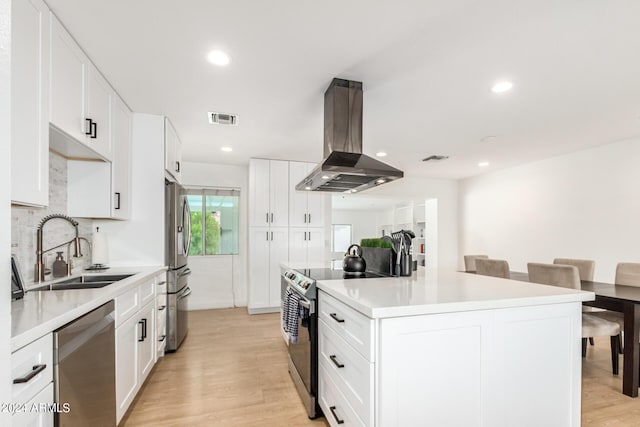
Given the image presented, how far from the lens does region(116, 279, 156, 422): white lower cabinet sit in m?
1.80

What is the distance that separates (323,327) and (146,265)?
1955 millimetres

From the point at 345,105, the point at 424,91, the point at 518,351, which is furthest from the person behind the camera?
the point at 424,91

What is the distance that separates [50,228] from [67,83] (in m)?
1.06

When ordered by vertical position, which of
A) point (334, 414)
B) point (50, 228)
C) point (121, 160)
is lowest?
point (334, 414)

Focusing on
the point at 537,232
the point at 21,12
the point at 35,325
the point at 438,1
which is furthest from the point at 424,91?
the point at 537,232

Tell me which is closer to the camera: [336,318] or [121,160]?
[336,318]

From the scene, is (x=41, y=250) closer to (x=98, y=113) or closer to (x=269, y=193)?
(x=98, y=113)

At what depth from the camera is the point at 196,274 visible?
16.1 feet

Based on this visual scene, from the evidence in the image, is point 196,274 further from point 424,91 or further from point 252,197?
point 424,91

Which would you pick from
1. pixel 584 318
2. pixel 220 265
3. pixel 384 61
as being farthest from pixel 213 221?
pixel 584 318

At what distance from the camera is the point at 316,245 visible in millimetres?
4926

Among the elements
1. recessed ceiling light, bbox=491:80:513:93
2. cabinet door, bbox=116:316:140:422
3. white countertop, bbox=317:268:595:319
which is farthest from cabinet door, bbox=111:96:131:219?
recessed ceiling light, bbox=491:80:513:93

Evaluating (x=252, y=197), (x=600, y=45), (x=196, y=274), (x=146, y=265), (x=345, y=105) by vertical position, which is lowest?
(x=196, y=274)

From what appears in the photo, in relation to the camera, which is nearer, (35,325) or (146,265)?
(35,325)
